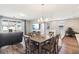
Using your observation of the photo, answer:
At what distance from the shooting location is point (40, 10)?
160cm

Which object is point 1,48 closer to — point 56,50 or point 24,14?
point 24,14

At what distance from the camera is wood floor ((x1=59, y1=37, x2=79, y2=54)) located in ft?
5.39

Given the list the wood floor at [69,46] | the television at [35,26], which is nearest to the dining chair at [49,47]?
the wood floor at [69,46]

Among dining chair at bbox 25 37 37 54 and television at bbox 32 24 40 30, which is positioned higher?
television at bbox 32 24 40 30

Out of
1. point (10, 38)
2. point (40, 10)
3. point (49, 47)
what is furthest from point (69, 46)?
point (10, 38)

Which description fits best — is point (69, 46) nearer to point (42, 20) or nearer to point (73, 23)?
point (73, 23)

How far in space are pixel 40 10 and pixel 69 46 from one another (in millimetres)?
936

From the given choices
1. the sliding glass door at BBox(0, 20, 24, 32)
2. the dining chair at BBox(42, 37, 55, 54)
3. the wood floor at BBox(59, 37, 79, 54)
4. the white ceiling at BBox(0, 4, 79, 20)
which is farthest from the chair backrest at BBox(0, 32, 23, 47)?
the wood floor at BBox(59, 37, 79, 54)

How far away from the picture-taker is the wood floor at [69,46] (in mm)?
1642

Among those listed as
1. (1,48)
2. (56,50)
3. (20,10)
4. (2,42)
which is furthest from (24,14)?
(56,50)

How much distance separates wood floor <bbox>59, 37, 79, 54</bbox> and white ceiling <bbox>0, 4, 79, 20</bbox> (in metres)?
0.48

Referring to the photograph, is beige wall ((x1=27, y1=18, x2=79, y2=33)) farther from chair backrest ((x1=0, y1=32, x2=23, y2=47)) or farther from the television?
chair backrest ((x1=0, y1=32, x2=23, y2=47))

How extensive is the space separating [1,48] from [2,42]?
0.39 feet

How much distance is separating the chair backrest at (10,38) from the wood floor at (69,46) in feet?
2.96
